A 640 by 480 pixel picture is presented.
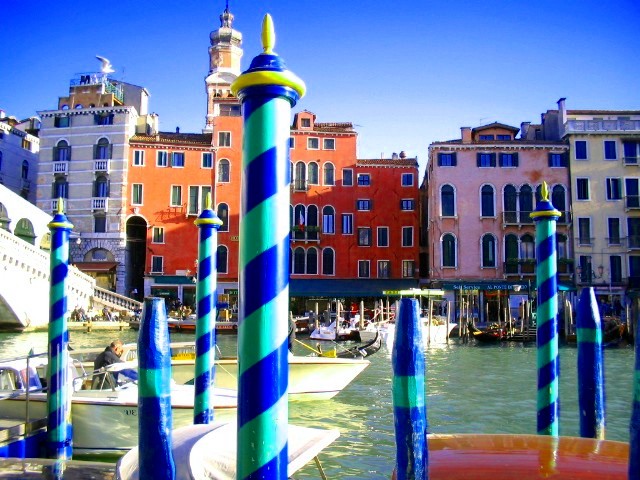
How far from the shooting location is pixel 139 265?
95.0 feet

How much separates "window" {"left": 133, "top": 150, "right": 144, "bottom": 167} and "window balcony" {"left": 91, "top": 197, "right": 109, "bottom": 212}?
2034 millimetres

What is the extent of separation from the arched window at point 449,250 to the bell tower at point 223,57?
54.5 feet

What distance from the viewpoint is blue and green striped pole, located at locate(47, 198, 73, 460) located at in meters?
5.43

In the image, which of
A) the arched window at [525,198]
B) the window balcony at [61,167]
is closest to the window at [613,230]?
the arched window at [525,198]

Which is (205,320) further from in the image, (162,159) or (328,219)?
(162,159)

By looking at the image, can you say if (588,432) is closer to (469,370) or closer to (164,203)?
(469,370)

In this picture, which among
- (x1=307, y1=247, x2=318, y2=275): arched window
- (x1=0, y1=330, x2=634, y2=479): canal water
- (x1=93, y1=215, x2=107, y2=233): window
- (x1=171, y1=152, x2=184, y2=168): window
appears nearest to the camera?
(x1=0, y1=330, x2=634, y2=479): canal water

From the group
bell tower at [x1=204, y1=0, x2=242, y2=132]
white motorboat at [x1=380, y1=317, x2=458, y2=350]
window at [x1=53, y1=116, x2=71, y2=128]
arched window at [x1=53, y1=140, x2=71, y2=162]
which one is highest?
bell tower at [x1=204, y1=0, x2=242, y2=132]

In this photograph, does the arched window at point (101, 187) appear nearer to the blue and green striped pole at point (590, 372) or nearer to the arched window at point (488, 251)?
the arched window at point (488, 251)

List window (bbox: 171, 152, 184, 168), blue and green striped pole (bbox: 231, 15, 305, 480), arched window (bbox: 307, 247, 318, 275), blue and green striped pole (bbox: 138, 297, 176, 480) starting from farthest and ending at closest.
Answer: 1. arched window (bbox: 307, 247, 318, 275)
2. window (bbox: 171, 152, 184, 168)
3. blue and green striped pole (bbox: 138, 297, 176, 480)
4. blue and green striped pole (bbox: 231, 15, 305, 480)

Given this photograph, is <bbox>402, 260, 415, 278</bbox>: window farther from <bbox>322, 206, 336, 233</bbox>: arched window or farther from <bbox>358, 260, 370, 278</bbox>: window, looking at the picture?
<bbox>322, 206, 336, 233</bbox>: arched window

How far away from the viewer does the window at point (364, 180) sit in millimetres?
27828

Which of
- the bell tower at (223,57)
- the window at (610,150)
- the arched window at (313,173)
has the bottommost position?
the arched window at (313,173)

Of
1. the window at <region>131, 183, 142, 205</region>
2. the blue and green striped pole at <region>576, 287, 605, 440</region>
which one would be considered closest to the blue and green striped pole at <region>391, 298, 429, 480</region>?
the blue and green striped pole at <region>576, 287, 605, 440</region>
